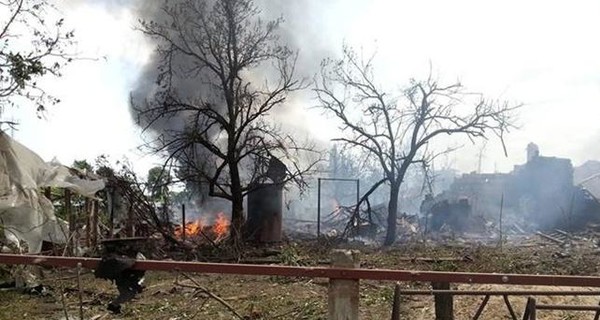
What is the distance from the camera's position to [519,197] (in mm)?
31344

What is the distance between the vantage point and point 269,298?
9.51 metres

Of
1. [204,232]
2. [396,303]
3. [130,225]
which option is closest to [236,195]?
[204,232]

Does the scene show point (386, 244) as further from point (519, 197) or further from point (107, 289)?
point (519, 197)

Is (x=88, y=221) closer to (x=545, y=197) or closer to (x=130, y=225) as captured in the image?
(x=130, y=225)

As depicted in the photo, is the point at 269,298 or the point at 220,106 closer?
the point at 269,298

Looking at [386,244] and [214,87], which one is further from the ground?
[214,87]

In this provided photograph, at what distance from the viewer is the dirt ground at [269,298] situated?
8.16 meters

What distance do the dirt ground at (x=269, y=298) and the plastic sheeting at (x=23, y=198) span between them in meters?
1.03

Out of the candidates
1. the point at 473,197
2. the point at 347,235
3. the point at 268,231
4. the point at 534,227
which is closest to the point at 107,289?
the point at 268,231

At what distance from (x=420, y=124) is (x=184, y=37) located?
10.4 metres

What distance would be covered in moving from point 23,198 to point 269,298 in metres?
5.75

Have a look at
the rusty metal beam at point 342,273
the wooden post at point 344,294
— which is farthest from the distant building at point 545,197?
the wooden post at point 344,294

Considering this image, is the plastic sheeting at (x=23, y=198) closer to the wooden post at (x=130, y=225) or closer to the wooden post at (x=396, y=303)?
the wooden post at (x=130, y=225)

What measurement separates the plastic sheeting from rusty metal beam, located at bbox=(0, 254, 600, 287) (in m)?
7.80
